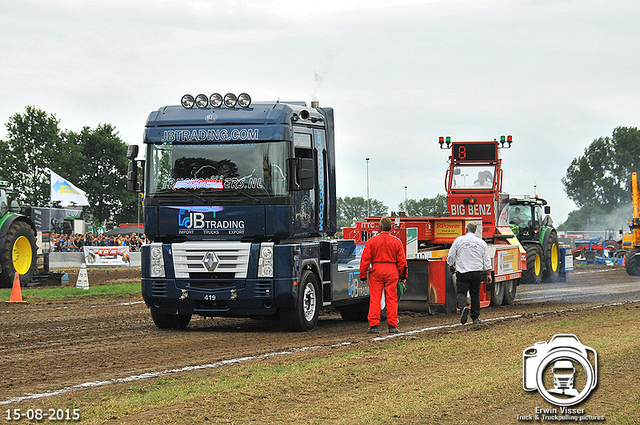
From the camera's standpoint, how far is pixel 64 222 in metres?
39.7

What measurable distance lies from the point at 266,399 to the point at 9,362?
3.91 metres

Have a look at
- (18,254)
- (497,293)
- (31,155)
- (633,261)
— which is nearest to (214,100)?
(497,293)

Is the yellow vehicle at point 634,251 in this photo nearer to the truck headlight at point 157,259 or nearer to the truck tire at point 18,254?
the truck tire at point 18,254

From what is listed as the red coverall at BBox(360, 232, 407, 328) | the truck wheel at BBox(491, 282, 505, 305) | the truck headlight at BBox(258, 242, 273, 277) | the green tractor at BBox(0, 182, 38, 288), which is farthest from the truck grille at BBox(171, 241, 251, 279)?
the green tractor at BBox(0, 182, 38, 288)

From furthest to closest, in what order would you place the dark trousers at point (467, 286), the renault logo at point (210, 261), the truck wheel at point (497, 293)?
the truck wheel at point (497, 293) → the dark trousers at point (467, 286) → the renault logo at point (210, 261)

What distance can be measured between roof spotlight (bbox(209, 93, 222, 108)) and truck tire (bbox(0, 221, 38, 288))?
10.4 metres

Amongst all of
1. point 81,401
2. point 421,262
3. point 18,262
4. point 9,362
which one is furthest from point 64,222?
point 81,401

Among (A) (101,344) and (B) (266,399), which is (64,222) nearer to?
(A) (101,344)

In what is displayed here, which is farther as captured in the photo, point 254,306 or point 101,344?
point 254,306

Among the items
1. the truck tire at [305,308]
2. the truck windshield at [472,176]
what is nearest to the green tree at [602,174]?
the truck windshield at [472,176]

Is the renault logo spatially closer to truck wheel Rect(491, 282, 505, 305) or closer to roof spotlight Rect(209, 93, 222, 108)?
roof spotlight Rect(209, 93, 222, 108)

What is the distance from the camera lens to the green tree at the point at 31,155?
260ft

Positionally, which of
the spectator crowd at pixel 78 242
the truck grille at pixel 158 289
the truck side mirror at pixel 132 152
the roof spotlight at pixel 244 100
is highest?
the roof spotlight at pixel 244 100

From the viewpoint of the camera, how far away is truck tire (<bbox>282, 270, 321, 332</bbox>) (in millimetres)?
12258
